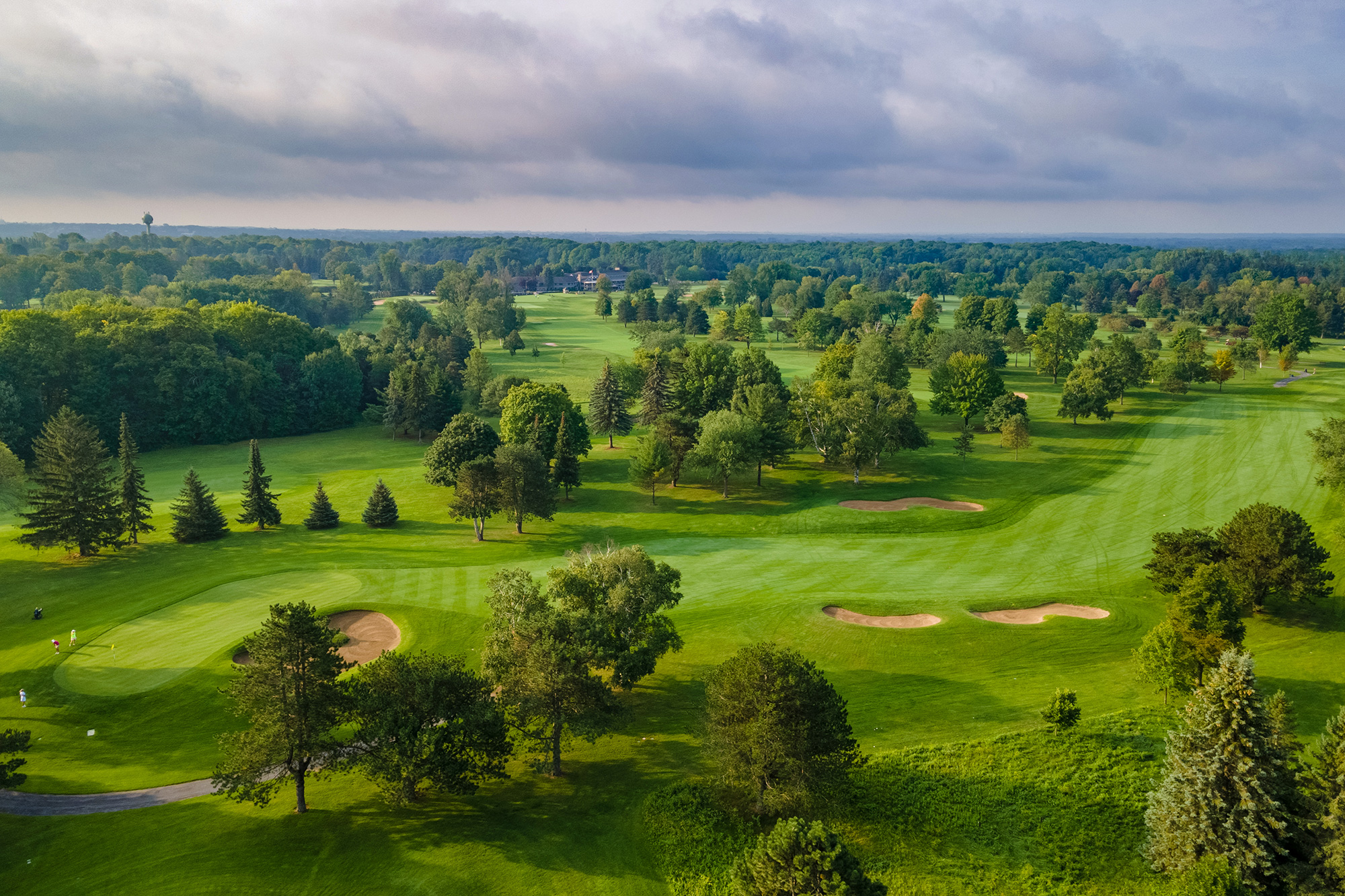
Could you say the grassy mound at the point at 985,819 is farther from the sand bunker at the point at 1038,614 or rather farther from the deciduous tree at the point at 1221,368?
the deciduous tree at the point at 1221,368

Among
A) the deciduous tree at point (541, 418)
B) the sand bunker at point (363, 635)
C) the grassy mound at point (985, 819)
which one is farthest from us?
the deciduous tree at point (541, 418)

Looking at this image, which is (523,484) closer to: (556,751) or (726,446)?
(726,446)

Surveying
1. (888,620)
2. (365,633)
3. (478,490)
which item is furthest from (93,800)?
(888,620)

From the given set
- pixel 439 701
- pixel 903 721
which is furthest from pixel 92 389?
pixel 903 721

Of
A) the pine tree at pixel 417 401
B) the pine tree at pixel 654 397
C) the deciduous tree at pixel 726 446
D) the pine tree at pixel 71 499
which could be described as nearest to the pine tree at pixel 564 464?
the deciduous tree at pixel 726 446

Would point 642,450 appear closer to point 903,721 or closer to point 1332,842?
point 903,721

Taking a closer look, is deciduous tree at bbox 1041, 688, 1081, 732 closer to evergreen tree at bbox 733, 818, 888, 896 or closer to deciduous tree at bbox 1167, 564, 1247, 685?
deciduous tree at bbox 1167, 564, 1247, 685
